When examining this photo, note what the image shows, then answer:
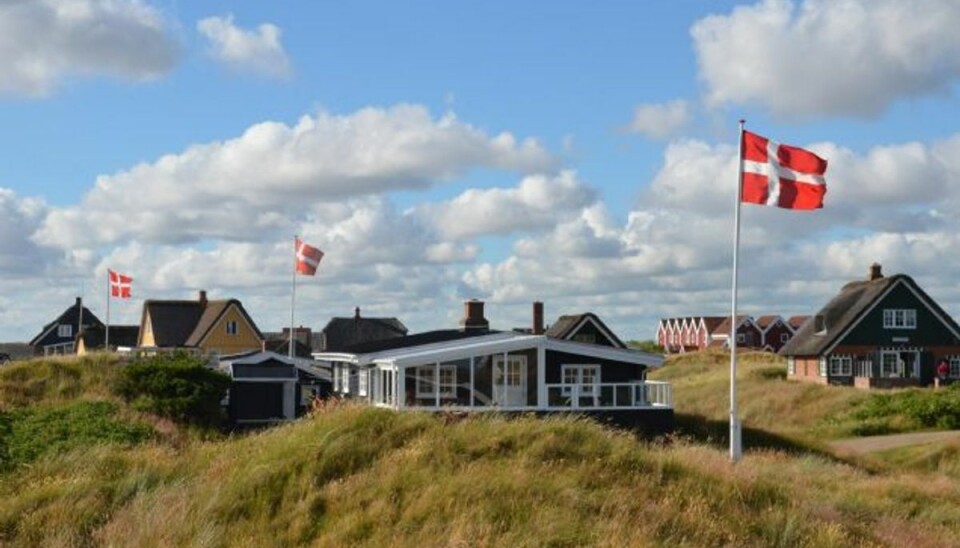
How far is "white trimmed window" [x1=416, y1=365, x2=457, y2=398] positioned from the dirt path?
1244cm

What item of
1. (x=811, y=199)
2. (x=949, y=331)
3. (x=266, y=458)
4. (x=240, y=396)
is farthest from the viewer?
(x=949, y=331)

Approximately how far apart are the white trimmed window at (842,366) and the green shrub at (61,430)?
39.2 m

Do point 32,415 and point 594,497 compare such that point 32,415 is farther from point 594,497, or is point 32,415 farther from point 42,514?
point 594,497

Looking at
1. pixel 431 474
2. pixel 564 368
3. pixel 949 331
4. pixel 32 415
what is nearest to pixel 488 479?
pixel 431 474

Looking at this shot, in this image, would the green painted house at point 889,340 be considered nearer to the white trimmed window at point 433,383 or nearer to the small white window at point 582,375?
the small white window at point 582,375

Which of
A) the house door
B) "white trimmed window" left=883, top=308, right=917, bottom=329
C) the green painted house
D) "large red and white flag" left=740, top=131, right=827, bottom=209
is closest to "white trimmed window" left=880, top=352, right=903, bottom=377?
the green painted house

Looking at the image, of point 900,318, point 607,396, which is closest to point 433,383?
point 607,396

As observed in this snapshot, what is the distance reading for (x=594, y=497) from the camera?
15.7 metres

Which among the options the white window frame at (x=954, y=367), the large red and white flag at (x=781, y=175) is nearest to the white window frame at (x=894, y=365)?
the white window frame at (x=954, y=367)

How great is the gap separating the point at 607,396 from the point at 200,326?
44.8m

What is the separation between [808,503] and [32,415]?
77.8 feet

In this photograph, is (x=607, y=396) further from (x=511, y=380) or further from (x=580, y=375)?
(x=511, y=380)

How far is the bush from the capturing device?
139 feet

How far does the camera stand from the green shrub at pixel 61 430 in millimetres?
21438
